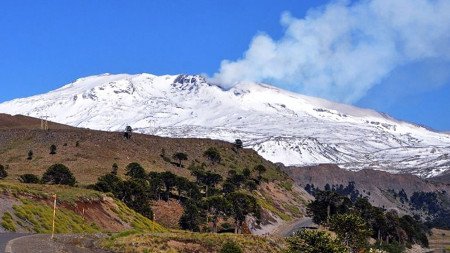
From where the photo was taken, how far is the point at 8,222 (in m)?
56.4

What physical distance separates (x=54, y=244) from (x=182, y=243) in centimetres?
1384

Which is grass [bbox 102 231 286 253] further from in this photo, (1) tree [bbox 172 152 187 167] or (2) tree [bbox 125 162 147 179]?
(1) tree [bbox 172 152 187 167]

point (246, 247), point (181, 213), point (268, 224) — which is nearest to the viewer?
point (246, 247)

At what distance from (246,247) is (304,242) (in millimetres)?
12600

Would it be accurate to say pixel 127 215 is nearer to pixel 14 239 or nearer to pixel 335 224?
pixel 335 224

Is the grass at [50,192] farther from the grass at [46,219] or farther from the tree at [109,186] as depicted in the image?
the tree at [109,186]

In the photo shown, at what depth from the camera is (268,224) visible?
482 ft

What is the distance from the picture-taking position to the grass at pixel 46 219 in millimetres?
61094

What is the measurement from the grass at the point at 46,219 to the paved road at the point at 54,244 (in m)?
9.46

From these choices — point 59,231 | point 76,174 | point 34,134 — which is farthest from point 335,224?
point 34,134

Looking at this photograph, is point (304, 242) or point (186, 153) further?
point (186, 153)

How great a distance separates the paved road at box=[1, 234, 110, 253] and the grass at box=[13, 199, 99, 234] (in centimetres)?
946

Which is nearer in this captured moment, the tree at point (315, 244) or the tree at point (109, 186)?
the tree at point (315, 244)

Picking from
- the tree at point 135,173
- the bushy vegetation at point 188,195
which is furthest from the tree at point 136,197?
the tree at point 135,173
